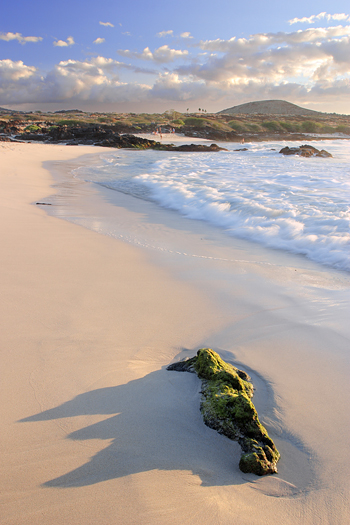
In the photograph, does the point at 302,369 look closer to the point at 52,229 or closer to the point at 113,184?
the point at 52,229

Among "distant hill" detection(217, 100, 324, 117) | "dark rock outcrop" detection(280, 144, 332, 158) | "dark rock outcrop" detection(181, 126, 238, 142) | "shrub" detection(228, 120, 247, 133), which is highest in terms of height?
"distant hill" detection(217, 100, 324, 117)

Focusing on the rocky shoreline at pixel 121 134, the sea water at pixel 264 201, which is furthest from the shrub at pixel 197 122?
the sea water at pixel 264 201

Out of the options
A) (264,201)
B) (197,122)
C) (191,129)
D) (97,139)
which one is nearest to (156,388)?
(264,201)

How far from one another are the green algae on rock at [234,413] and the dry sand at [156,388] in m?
0.05

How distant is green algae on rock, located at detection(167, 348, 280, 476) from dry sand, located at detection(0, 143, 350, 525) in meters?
0.05

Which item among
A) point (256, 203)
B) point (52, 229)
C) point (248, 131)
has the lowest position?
point (52, 229)

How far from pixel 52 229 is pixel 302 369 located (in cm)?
398

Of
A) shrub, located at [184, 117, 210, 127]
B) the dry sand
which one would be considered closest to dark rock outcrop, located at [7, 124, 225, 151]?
shrub, located at [184, 117, 210, 127]

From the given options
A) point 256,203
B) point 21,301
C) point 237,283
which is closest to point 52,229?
point 21,301

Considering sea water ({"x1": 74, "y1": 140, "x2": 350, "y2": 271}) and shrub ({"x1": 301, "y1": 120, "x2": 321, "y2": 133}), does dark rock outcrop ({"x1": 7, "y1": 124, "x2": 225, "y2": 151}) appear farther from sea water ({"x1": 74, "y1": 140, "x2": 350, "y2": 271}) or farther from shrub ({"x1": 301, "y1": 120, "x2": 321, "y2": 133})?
shrub ({"x1": 301, "y1": 120, "x2": 321, "y2": 133})

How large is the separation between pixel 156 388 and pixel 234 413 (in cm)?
48

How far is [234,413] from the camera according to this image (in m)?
1.52

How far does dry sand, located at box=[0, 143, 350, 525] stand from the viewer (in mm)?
1249

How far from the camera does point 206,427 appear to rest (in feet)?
5.08
